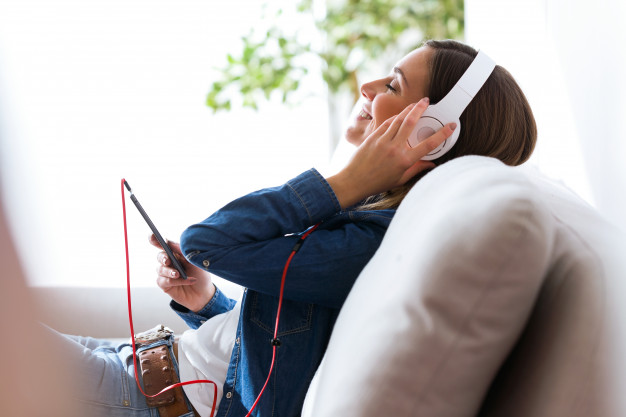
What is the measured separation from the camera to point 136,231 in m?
2.48

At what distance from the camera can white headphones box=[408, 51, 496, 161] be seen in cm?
112

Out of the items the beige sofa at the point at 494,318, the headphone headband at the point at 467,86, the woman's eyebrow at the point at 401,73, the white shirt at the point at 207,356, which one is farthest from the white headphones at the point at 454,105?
the white shirt at the point at 207,356

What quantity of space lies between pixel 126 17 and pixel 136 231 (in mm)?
Answer: 883

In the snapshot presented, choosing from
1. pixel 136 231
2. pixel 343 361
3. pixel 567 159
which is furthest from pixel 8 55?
pixel 343 361

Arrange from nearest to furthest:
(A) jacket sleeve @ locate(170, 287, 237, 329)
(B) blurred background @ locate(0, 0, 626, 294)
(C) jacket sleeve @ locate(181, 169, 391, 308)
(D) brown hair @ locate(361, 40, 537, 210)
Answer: (C) jacket sleeve @ locate(181, 169, 391, 308)
(D) brown hair @ locate(361, 40, 537, 210)
(A) jacket sleeve @ locate(170, 287, 237, 329)
(B) blurred background @ locate(0, 0, 626, 294)

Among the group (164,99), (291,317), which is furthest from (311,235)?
(164,99)

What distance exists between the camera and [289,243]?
41.4 inches

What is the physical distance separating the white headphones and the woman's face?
79mm

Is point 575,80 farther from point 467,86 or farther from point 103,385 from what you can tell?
point 103,385

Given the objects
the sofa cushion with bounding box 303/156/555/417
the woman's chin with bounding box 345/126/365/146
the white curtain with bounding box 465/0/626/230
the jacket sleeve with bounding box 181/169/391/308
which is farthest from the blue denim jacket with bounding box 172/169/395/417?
the white curtain with bounding box 465/0/626/230

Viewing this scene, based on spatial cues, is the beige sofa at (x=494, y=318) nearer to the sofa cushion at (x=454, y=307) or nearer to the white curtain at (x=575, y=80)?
the sofa cushion at (x=454, y=307)

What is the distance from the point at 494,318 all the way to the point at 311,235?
474 mm

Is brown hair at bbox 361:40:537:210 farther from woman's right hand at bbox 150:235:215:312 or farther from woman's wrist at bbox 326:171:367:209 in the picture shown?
woman's right hand at bbox 150:235:215:312

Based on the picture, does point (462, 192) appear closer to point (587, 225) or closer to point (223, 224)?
point (587, 225)
